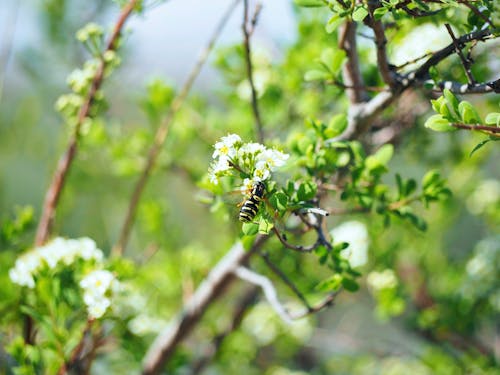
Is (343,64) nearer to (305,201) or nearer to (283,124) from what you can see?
(305,201)

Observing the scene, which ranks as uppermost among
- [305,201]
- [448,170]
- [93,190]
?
[305,201]

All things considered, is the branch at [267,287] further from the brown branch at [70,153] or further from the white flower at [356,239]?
the brown branch at [70,153]

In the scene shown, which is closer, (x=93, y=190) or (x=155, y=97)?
(x=155, y=97)

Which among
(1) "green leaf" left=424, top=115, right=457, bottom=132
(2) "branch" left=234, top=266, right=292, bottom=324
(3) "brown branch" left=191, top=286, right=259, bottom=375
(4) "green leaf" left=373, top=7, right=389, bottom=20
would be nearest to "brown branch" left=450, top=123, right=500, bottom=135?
(1) "green leaf" left=424, top=115, right=457, bottom=132

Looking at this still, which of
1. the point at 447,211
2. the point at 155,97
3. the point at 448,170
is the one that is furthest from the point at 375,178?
the point at 448,170

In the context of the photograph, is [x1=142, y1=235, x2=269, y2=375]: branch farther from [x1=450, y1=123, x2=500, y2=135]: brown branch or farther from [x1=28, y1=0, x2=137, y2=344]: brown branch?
[x1=450, y1=123, x2=500, y2=135]: brown branch

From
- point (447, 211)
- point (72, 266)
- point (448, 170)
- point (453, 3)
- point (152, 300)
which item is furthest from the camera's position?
point (448, 170)

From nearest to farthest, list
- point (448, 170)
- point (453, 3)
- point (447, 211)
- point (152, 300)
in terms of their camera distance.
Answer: point (453, 3)
point (152, 300)
point (447, 211)
point (448, 170)
